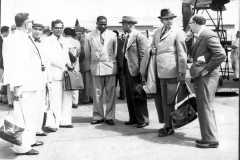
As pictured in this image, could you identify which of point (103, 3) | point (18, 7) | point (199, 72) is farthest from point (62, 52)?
point (103, 3)

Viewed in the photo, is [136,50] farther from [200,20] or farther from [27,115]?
[27,115]

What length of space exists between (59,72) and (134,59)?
1429 mm

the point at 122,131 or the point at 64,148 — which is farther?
the point at 122,131

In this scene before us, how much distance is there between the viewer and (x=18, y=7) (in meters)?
14.8

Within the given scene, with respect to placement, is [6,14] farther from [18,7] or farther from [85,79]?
[85,79]

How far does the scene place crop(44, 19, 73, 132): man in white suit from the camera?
6.41 metres

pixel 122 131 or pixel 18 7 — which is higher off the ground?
pixel 18 7

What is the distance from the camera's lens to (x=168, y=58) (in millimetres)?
5781

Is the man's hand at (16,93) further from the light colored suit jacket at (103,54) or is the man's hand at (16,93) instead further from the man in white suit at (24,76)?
the light colored suit jacket at (103,54)

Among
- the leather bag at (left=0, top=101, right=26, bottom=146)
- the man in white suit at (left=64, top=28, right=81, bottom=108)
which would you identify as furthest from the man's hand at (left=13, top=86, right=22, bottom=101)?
the man in white suit at (left=64, top=28, right=81, bottom=108)

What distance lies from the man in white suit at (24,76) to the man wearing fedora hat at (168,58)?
2025mm

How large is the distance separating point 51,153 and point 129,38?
103 inches

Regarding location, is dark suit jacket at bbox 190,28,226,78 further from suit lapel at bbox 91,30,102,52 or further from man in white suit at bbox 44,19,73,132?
man in white suit at bbox 44,19,73,132

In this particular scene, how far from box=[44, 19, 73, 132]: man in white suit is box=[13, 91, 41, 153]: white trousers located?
3.96ft
